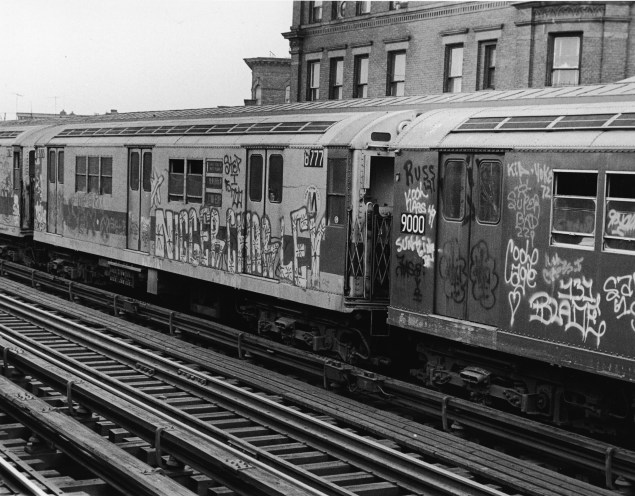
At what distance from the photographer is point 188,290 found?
18.8 metres

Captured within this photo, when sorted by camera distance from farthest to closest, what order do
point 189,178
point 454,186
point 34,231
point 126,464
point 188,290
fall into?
point 34,231 < point 188,290 < point 189,178 < point 454,186 < point 126,464

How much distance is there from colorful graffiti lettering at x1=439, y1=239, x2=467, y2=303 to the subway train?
0.02 meters

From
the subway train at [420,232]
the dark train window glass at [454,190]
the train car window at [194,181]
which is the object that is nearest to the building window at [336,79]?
the subway train at [420,232]

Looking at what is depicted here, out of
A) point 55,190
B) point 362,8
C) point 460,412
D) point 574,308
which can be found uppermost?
point 362,8

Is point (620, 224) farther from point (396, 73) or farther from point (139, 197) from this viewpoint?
point (396, 73)

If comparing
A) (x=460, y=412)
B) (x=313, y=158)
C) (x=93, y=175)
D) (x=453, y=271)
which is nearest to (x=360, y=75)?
(x=93, y=175)

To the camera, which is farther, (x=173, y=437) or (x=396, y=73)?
(x=396, y=73)

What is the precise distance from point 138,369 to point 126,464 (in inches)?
210

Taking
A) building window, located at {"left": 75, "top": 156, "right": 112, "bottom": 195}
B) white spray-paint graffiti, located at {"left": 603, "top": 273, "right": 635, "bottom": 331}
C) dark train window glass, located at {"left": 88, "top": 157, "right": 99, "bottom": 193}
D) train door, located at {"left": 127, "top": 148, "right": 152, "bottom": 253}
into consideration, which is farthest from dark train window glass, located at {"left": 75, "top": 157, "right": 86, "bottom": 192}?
white spray-paint graffiti, located at {"left": 603, "top": 273, "right": 635, "bottom": 331}

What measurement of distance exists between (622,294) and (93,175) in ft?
45.9

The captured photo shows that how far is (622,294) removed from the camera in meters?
9.00

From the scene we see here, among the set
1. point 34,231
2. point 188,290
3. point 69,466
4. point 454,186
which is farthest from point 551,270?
point 34,231

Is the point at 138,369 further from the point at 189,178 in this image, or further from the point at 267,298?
the point at 189,178

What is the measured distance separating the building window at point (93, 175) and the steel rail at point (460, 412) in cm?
413
